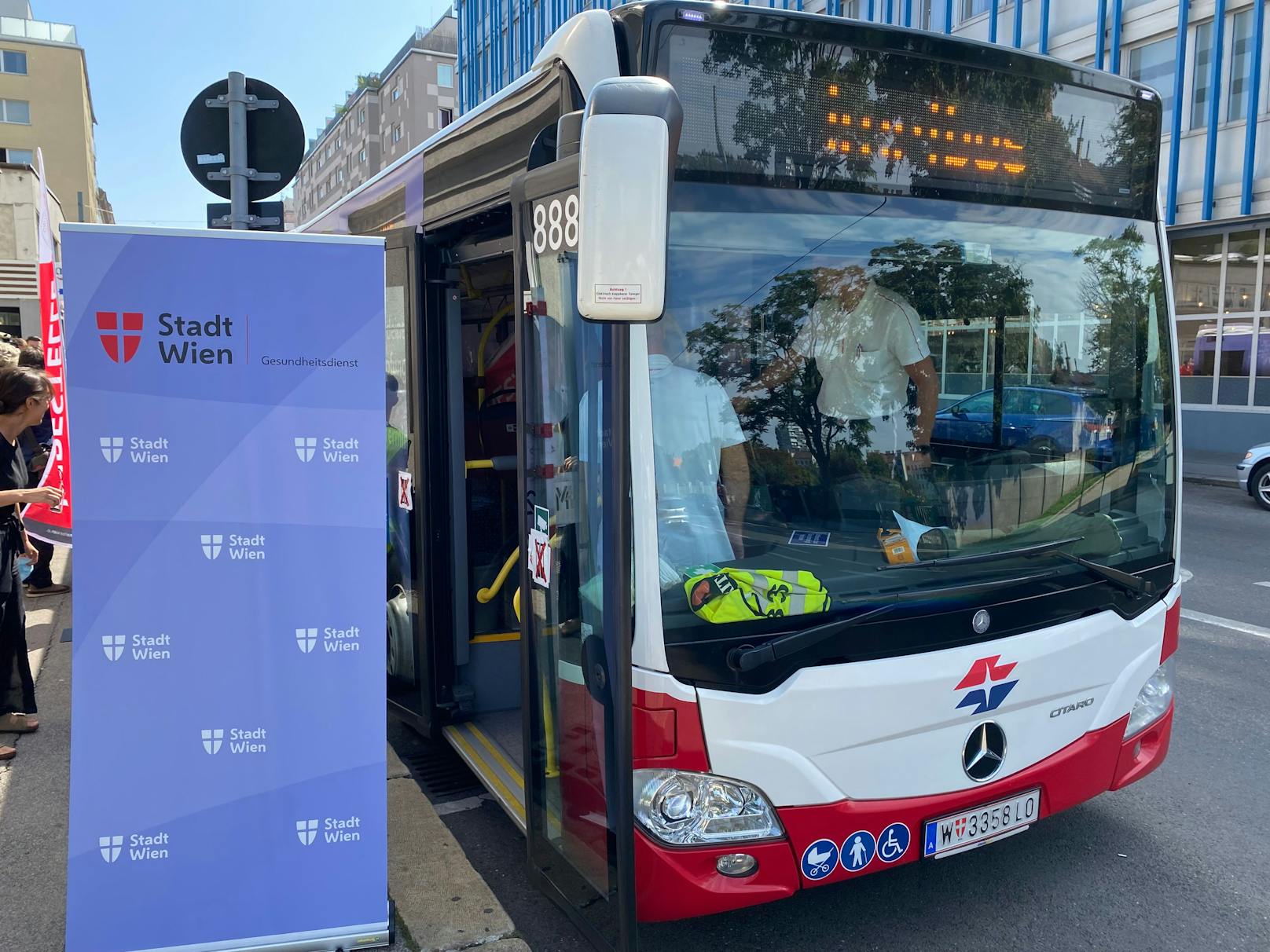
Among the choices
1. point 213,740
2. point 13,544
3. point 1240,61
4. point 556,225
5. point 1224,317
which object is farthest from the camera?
point 1224,317

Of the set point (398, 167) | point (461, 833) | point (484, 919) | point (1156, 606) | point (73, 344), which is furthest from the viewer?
point (398, 167)

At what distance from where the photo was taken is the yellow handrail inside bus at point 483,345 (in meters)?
4.68

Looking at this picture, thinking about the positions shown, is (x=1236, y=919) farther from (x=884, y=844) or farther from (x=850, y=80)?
(x=850, y=80)

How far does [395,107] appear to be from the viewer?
77.7m

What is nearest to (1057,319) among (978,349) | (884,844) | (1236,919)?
(978,349)

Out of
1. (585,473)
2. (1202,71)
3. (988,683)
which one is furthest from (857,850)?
(1202,71)

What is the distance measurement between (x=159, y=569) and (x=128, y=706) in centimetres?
38

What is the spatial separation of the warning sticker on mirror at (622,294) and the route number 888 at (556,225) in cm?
39

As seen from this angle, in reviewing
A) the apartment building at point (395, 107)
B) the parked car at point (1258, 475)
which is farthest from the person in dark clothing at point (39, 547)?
the apartment building at point (395, 107)

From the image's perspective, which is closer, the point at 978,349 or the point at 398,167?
→ the point at 978,349

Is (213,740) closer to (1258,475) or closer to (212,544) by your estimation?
(212,544)

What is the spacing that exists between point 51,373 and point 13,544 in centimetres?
258

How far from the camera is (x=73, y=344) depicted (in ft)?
8.60

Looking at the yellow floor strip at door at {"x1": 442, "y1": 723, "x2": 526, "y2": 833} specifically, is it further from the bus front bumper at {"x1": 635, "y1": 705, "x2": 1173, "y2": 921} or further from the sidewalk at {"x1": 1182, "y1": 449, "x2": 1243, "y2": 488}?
the sidewalk at {"x1": 1182, "y1": 449, "x2": 1243, "y2": 488}
